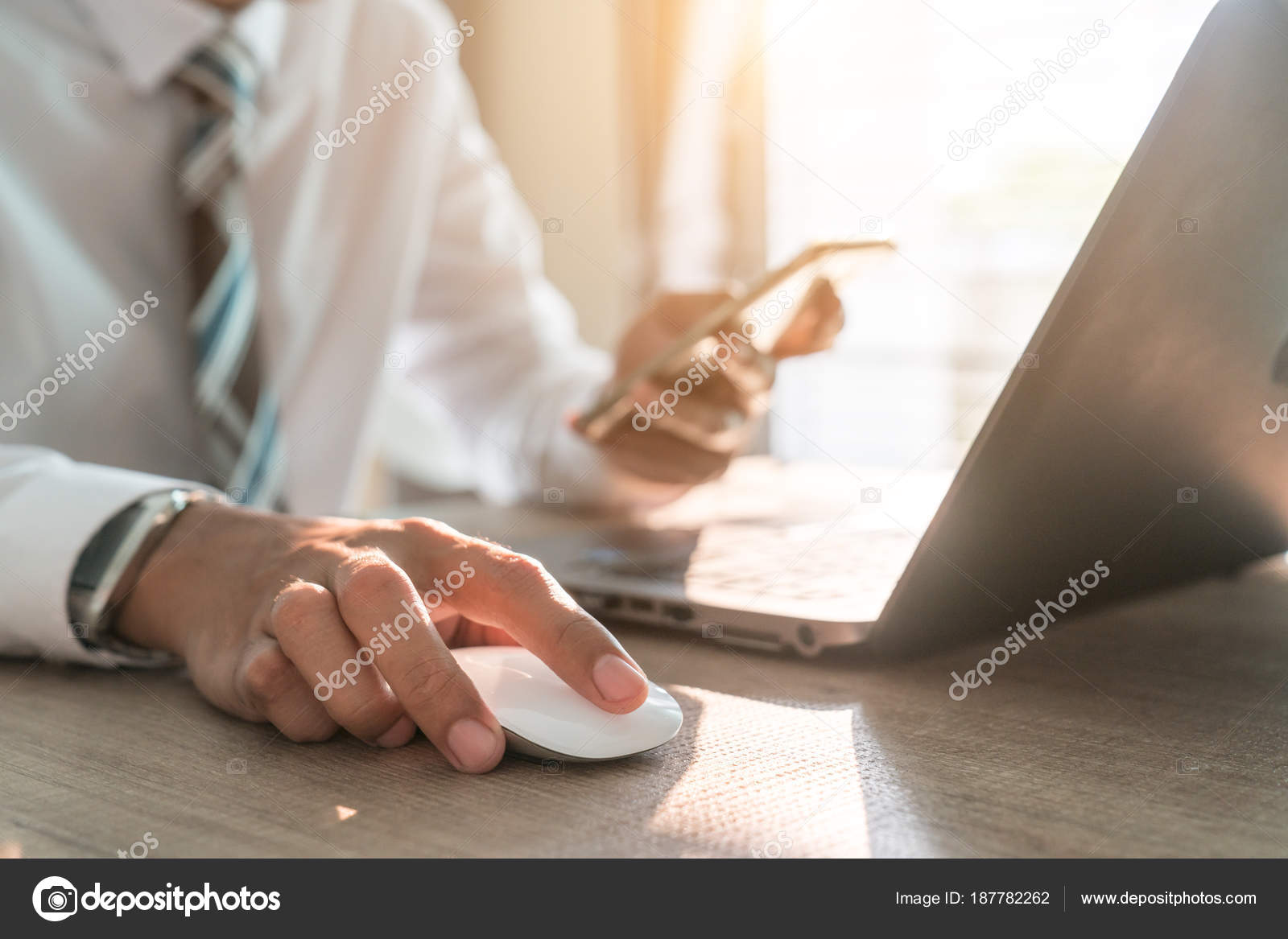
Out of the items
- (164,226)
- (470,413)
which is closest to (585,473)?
(470,413)

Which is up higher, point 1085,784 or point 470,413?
point 1085,784

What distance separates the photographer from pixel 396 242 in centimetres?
142

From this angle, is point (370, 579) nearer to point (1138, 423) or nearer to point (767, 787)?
point (767, 787)

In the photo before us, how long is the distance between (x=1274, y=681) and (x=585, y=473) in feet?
2.84

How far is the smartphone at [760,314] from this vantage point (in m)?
0.76

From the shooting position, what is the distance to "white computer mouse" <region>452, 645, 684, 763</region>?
16.2 inches

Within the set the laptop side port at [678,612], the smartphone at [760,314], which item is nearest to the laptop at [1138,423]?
the laptop side port at [678,612]

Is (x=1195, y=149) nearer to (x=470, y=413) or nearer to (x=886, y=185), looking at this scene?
(x=470, y=413)
